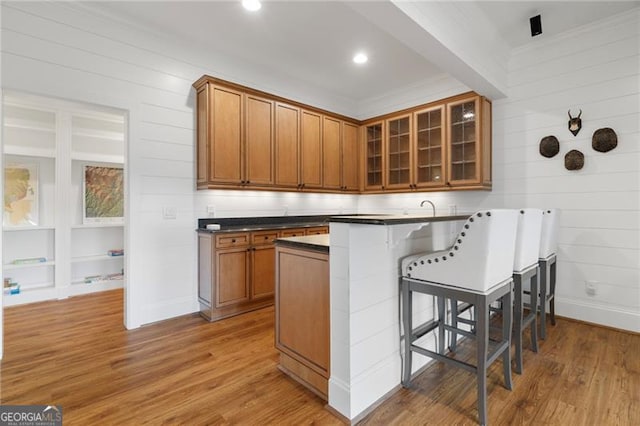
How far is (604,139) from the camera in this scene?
295cm

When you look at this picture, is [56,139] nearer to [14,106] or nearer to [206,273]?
[14,106]

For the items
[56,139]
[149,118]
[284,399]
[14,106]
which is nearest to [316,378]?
[284,399]

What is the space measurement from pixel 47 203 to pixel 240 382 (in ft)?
12.3

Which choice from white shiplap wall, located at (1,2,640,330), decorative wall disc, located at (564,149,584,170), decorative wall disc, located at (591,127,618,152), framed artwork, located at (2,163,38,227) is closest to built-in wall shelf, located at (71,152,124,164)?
framed artwork, located at (2,163,38,227)

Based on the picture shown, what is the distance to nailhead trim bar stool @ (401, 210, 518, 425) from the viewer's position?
1689 mm

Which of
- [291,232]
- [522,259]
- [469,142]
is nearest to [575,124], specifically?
[469,142]

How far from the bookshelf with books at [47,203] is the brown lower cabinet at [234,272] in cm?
207

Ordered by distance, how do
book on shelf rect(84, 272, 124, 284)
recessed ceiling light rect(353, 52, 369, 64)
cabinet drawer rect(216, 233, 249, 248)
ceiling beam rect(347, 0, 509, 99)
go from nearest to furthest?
ceiling beam rect(347, 0, 509, 99)
cabinet drawer rect(216, 233, 249, 248)
recessed ceiling light rect(353, 52, 369, 64)
book on shelf rect(84, 272, 124, 284)

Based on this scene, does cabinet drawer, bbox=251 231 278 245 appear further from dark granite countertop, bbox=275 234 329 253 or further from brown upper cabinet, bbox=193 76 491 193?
dark granite countertop, bbox=275 234 329 253

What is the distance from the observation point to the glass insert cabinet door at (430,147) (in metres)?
4.02

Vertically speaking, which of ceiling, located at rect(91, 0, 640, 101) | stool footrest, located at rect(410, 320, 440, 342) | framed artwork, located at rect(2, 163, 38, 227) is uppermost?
ceiling, located at rect(91, 0, 640, 101)

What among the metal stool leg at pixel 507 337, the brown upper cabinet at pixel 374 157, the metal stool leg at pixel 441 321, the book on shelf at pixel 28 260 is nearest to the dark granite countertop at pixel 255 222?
the brown upper cabinet at pixel 374 157

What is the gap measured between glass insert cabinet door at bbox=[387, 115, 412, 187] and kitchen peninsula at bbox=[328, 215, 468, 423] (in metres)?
2.57

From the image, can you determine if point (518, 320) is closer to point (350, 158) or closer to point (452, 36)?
point (452, 36)
